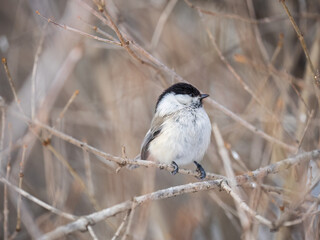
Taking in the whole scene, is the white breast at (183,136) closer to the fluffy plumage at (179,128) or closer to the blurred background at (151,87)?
the fluffy plumage at (179,128)

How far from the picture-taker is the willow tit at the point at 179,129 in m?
3.28

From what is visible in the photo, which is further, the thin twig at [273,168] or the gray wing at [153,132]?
the gray wing at [153,132]

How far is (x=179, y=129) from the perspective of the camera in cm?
328

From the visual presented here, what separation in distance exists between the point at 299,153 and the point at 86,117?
9.38ft

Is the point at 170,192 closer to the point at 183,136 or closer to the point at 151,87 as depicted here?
the point at 183,136

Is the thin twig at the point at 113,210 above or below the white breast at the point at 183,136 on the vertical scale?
below

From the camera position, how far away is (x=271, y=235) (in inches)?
155

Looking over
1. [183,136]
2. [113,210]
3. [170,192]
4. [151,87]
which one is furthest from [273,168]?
[151,87]

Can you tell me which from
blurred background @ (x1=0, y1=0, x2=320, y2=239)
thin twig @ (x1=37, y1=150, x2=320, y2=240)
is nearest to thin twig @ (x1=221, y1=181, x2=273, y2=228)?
thin twig @ (x1=37, y1=150, x2=320, y2=240)

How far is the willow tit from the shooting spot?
328cm

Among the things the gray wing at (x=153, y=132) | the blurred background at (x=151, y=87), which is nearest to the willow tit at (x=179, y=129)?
the gray wing at (x=153, y=132)

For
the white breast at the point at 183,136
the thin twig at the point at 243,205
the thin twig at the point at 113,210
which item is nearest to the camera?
the thin twig at the point at 243,205

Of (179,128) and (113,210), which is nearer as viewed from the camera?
(113,210)

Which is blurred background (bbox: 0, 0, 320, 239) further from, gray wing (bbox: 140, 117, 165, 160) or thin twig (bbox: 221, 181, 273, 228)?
thin twig (bbox: 221, 181, 273, 228)
